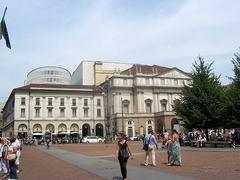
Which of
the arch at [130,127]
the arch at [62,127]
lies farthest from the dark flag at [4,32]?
the arch at [62,127]

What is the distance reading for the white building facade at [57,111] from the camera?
103 meters

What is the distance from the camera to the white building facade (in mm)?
103250

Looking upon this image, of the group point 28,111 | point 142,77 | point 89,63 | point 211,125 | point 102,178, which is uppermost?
point 89,63

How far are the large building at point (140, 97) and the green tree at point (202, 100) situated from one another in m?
56.9

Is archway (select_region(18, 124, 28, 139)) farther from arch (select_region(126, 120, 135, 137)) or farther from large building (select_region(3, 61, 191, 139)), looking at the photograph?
arch (select_region(126, 120, 135, 137))

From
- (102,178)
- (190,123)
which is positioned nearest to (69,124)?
(190,123)

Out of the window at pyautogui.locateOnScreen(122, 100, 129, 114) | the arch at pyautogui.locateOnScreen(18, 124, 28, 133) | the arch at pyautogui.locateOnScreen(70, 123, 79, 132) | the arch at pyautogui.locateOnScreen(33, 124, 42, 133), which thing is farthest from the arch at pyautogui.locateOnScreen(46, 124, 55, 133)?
the window at pyautogui.locateOnScreen(122, 100, 129, 114)

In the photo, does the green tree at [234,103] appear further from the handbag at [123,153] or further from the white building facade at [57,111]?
the white building facade at [57,111]

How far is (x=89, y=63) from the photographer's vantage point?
124 meters

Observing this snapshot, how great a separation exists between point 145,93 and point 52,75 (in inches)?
1590

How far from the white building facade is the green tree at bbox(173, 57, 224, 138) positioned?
60.6 m

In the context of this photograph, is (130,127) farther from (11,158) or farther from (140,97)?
(11,158)

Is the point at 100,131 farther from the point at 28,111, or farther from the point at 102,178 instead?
the point at 102,178

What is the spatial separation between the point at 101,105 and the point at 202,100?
71213mm
